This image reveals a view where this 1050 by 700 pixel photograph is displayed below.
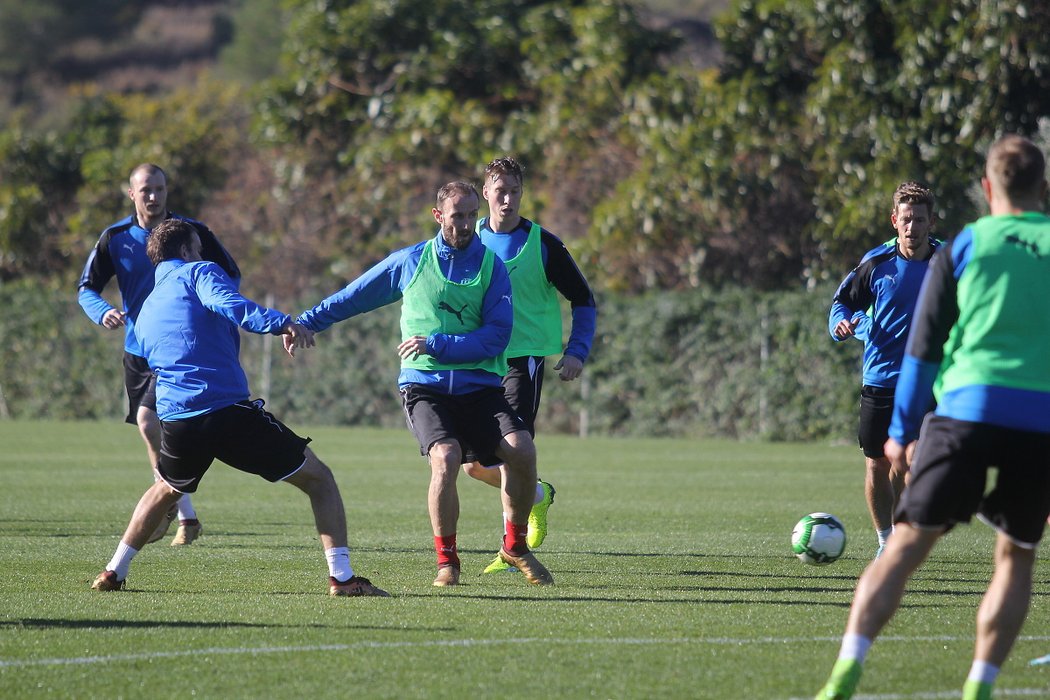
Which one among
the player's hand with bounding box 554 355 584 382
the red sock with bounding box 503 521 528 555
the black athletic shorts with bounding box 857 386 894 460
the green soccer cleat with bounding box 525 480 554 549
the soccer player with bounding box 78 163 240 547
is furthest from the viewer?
the soccer player with bounding box 78 163 240 547

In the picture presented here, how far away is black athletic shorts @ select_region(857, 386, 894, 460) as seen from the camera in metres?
9.18

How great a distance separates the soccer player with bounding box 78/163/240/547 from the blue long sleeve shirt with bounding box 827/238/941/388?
14.6 ft

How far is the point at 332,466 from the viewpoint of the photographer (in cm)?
1786

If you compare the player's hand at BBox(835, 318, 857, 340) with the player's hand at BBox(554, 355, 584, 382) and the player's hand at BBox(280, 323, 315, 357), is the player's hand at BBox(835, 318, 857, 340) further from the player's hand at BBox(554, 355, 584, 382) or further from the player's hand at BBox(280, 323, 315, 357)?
the player's hand at BBox(280, 323, 315, 357)

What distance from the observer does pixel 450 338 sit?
7.90 metres

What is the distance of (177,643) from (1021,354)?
348cm

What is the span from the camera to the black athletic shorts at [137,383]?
1025 centimetres

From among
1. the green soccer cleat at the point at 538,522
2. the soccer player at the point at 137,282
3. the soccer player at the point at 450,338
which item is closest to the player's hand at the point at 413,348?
the soccer player at the point at 450,338

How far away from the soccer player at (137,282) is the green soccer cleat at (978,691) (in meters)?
6.42

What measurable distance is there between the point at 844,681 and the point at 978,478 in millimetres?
785

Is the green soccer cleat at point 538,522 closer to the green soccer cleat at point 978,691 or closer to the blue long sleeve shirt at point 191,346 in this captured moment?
the blue long sleeve shirt at point 191,346

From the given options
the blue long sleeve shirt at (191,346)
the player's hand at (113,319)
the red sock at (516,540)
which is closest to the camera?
the blue long sleeve shirt at (191,346)

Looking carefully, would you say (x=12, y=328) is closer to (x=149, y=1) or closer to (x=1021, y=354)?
(x=1021, y=354)

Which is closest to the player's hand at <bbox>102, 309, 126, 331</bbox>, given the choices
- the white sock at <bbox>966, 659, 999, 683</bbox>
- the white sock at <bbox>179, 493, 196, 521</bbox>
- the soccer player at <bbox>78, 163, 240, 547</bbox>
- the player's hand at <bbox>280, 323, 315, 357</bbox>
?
the soccer player at <bbox>78, 163, 240, 547</bbox>
